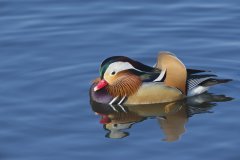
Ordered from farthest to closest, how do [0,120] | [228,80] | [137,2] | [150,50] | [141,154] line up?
[137,2], [150,50], [228,80], [0,120], [141,154]

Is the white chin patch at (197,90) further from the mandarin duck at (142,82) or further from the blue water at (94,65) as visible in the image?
the blue water at (94,65)

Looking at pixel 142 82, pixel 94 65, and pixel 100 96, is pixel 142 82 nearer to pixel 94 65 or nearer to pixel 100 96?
pixel 100 96

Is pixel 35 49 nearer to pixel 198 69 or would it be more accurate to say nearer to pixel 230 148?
pixel 198 69

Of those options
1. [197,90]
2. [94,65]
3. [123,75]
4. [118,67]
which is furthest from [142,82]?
[94,65]

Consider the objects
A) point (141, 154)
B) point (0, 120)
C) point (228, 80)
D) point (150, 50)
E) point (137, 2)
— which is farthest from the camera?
point (137, 2)

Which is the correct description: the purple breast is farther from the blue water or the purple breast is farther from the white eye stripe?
the white eye stripe

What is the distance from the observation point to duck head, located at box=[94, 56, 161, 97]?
16.0m

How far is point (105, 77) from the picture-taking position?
16141 mm

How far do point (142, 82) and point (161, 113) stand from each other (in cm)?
66

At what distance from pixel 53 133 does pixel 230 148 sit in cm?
264

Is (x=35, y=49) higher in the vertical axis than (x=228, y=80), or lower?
higher

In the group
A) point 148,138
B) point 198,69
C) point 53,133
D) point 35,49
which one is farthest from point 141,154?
point 35,49

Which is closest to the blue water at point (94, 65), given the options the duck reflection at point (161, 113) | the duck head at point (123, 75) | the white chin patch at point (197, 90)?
the duck reflection at point (161, 113)

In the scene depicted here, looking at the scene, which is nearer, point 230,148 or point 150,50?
point 230,148
